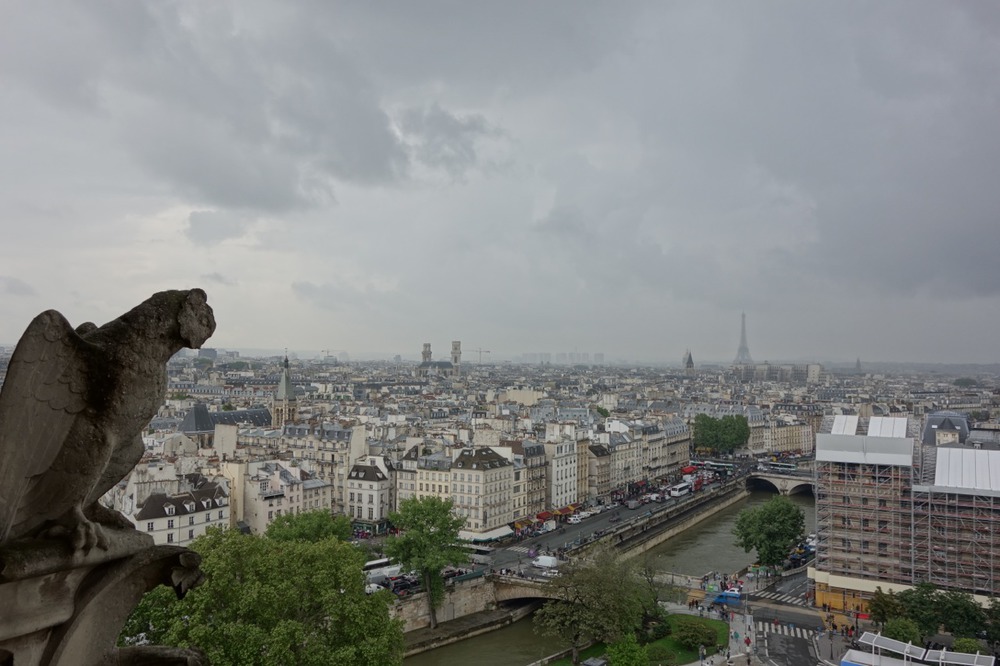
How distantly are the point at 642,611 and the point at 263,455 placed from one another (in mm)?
39980

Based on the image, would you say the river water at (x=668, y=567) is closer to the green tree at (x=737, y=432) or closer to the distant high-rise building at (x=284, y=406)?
the green tree at (x=737, y=432)

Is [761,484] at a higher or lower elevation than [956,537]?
lower

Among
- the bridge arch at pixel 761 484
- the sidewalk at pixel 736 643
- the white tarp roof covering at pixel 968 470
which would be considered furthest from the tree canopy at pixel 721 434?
the sidewalk at pixel 736 643

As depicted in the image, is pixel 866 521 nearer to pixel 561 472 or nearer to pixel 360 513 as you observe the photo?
pixel 561 472

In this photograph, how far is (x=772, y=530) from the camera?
1732 inches

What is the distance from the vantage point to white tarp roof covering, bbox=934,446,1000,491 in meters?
36.5

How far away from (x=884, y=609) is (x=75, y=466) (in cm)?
3540

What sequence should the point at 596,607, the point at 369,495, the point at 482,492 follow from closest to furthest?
the point at 596,607, the point at 482,492, the point at 369,495

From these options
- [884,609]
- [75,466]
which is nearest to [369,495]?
[884,609]

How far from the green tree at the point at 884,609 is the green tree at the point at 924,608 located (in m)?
0.30

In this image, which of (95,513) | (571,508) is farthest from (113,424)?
(571,508)

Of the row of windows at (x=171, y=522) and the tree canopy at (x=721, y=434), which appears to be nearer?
the row of windows at (x=171, y=522)

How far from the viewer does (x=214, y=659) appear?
744 inches

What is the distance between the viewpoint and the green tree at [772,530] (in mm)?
44059
